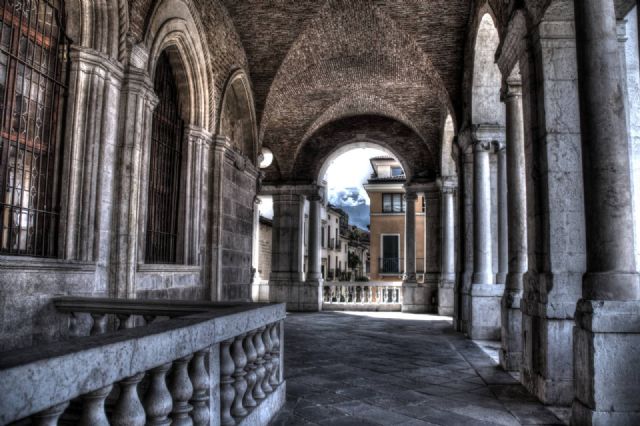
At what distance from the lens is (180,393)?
245 centimetres

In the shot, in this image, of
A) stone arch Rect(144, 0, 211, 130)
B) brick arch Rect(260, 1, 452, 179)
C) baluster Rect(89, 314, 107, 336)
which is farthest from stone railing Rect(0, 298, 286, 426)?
brick arch Rect(260, 1, 452, 179)

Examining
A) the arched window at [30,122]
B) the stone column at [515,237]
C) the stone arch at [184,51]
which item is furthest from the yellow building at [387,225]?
the arched window at [30,122]

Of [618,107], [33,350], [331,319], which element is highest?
[618,107]

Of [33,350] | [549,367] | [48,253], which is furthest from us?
[48,253]

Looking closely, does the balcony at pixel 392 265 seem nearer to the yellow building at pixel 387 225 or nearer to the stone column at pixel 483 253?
the yellow building at pixel 387 225

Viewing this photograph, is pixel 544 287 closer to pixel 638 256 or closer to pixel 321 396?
pixel 638 256

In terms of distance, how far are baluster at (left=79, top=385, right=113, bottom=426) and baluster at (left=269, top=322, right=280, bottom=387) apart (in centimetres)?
220

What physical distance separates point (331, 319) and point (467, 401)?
8.38 metres

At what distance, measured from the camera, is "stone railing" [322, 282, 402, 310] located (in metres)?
16.4

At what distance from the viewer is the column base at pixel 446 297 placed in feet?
48.3

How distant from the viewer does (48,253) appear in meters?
5.45

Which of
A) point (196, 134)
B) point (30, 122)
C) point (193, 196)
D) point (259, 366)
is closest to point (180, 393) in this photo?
point (259, 366)

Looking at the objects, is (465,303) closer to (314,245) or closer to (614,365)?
(614,365)

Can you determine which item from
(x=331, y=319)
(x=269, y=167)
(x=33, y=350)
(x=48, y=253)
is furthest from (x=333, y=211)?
(x=33, y=350)
